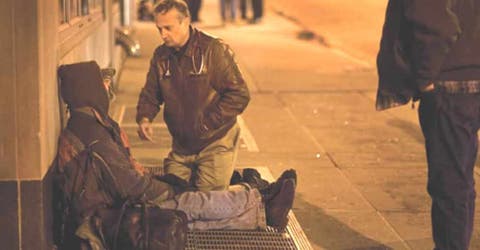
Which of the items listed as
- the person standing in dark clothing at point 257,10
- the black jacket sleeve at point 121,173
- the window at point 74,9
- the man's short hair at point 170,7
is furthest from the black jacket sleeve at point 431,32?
the person standing in dark clothing at point 257,10

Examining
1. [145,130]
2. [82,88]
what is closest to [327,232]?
[145,130]

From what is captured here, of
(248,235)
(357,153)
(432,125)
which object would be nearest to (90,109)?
(248,235)

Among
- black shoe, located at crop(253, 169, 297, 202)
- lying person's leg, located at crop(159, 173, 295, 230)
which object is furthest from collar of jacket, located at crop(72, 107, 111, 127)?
black shoe, located at crop(253, 169, 297, 202)

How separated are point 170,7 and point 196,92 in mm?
551

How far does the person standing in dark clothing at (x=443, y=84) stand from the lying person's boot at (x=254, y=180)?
1.20 metres

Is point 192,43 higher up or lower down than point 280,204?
higher up

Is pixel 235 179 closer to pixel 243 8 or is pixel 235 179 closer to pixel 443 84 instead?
pixel 443 84

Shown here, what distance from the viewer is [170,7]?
16.6 ft

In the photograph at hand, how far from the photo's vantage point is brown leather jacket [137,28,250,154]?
17.1ft

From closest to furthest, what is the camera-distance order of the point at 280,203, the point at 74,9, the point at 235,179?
1. the point at 280,203
2. the point at 235,179
3. the point at 74,9

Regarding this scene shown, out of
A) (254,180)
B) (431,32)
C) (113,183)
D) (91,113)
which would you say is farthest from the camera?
(254,180)

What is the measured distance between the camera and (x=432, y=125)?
14.5ft

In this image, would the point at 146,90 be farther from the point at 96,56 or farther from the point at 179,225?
the point at 96,56

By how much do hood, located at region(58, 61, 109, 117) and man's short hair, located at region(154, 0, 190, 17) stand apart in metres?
0.62
